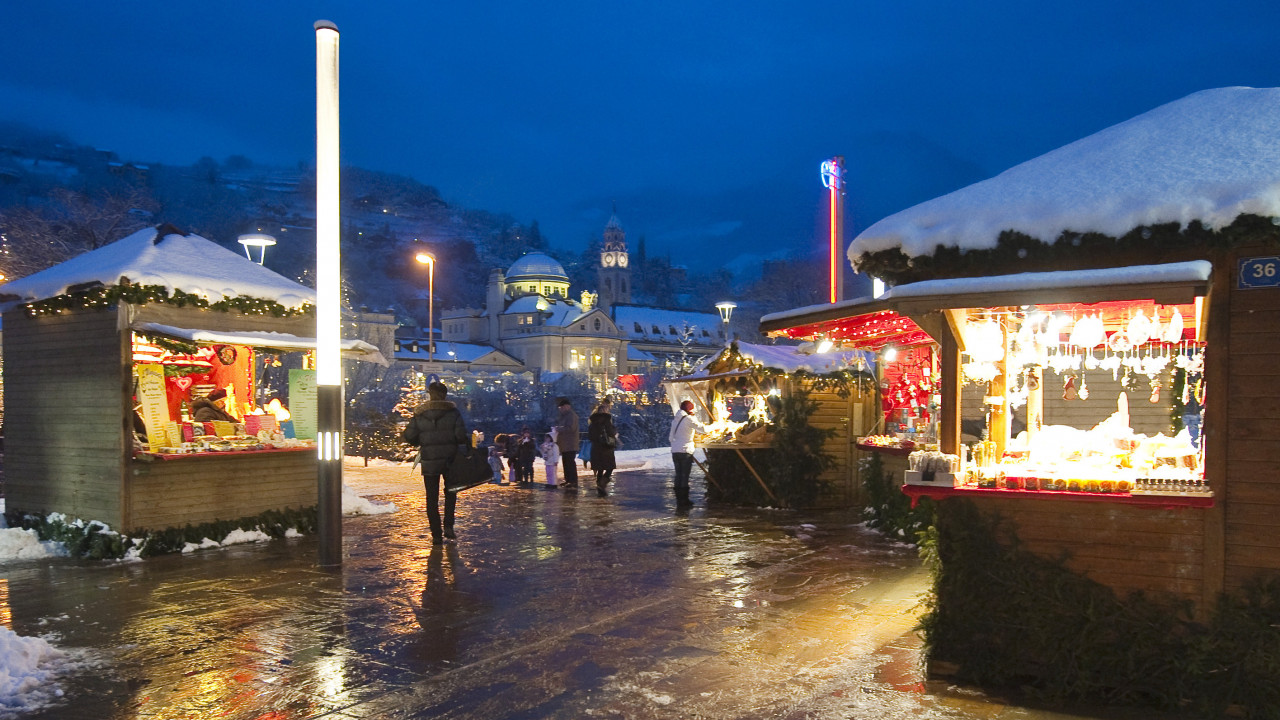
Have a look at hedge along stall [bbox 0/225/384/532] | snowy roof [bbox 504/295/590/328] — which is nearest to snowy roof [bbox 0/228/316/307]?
hedge along stall [bbox 0/225/384/532]

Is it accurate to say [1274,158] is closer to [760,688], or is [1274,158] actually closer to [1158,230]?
[1158,230]

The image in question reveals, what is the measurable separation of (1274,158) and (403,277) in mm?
160514

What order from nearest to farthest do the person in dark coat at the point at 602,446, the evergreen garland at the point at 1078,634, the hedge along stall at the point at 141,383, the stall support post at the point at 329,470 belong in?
the evergreen garland at the point at 1078,634 < the stall support post at the point at 329,470 < the hedge along stall at the point at 141,383 < the person in dark coat at the point at 602,446

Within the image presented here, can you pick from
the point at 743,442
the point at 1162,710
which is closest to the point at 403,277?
the point at 743,442

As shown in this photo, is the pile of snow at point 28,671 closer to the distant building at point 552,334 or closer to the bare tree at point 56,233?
the bare tree at point 56,233

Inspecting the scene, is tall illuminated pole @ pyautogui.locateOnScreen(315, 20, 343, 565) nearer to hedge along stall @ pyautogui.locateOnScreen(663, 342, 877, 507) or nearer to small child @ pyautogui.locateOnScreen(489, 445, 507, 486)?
hedge along stall @ pyautogui.locateOnScreen(663, 342, 877, 507)

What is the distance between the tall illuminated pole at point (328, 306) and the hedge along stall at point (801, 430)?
7.00m

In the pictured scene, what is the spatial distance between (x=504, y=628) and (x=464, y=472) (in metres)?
4.04

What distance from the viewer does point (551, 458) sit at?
1923cm

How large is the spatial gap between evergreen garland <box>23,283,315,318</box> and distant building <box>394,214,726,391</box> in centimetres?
6841

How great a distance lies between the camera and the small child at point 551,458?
62.1ft

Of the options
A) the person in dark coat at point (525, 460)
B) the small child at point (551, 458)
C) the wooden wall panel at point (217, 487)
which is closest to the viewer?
the wooden wall panel at point (217, 487)

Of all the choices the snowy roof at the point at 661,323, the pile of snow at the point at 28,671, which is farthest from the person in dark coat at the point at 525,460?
the snowy roof at the point at 661,323

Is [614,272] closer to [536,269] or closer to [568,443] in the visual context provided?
[536,269]
